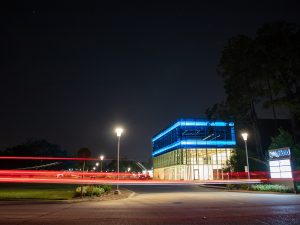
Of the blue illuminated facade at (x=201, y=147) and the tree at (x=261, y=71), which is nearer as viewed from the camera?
the tree at (x=261, y=71)

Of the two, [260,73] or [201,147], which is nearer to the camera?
[260,73]

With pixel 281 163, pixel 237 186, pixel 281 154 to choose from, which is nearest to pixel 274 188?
pixel 281 163

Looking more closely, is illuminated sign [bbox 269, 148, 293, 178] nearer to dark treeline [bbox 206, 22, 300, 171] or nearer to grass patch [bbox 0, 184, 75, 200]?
dark treeline [bbox 206, 22, 300, 171]

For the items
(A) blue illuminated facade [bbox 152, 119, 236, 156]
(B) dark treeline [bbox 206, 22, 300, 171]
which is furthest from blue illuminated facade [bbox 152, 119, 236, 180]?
(B) dark treeline [bbox 206, 22, 300, 171]

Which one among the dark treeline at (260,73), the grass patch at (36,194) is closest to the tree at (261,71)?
the dark treeline at (260,73)

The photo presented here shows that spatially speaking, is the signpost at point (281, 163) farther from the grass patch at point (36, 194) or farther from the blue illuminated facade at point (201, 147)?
the blue illuminated facade at point (201, 147)

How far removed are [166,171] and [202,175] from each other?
678 inches

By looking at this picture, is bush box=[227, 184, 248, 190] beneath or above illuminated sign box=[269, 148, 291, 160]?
beneath

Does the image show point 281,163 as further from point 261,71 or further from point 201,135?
point 201,135

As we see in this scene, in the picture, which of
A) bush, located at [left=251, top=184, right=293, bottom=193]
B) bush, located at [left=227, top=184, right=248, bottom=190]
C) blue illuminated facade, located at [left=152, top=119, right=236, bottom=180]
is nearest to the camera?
bush, located at [left=251, top=184, right=293, bottom=193]

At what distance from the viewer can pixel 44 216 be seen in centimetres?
1308

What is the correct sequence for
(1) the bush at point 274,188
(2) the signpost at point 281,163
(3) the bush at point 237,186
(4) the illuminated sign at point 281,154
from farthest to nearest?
1. (3) the bush at point 237,186
2. (4) the illuminated sign at point 281,154
3. (2) the signpost at point 281,163
4. (1) the bush at point 274,188

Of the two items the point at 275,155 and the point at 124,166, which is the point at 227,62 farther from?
the point at 124,166

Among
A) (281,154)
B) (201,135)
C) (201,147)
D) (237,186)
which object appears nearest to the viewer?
(281,154)
